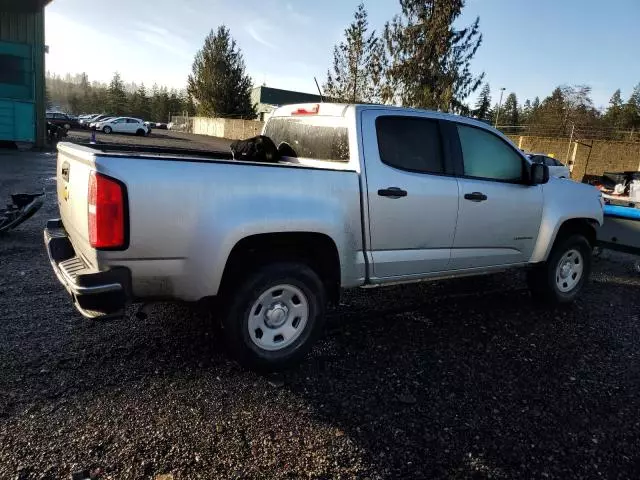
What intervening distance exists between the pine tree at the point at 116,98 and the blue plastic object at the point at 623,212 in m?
75.8

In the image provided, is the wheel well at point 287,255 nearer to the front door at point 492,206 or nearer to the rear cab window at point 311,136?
the rear cab window at point 311,136

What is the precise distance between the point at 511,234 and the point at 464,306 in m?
0.98

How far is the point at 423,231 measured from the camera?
400cm

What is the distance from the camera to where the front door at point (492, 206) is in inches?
170

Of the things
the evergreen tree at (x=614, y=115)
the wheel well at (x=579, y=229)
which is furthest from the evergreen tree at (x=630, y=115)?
the wheel well at (x=579, y=229)

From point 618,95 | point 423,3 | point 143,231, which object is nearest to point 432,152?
point 143,231

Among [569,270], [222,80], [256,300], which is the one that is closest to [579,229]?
[569,270]

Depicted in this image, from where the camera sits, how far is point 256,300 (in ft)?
10.7

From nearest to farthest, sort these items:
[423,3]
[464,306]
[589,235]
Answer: [464,306]
[589,235]
[423,3]

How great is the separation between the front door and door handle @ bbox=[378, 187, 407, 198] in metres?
0.72

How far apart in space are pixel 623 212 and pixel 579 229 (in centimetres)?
206

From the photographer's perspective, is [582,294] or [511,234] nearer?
[511,234]

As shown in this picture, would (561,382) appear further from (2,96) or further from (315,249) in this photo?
(2,96)

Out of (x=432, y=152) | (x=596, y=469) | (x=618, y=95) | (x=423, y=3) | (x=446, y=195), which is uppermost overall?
(x=618, y=95)
